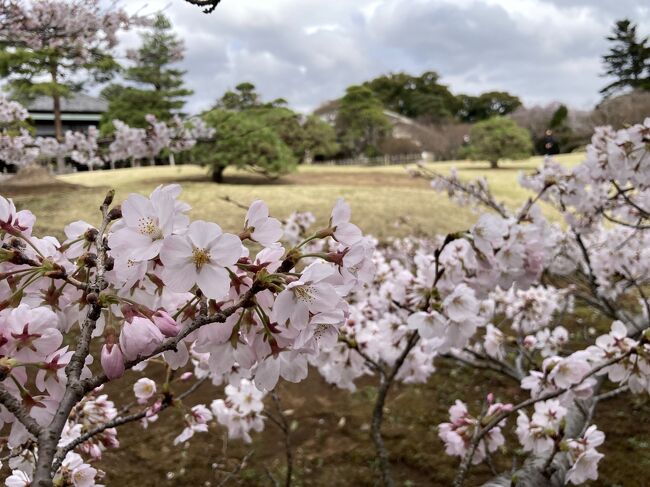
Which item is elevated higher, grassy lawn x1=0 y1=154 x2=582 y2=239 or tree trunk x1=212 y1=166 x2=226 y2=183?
tree trunk x1=212 y1=166 x2=226 y2=183

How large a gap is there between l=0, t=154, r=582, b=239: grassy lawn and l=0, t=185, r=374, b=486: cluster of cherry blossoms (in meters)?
4.06

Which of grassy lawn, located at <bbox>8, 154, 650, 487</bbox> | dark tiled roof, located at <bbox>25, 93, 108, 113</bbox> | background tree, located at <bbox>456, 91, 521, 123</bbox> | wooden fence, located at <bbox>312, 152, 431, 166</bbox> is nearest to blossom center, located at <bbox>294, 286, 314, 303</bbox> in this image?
grassy lawn, located at <bbox>8, 154, 650, 487</bbox>

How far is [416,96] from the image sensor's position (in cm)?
3453

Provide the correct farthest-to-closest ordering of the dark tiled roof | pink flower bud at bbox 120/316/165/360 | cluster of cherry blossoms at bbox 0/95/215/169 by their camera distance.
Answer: the dark tiled roof, cluster of cherry blossoms at bbox 0/95/215/169, pink flower bud at bbox 120/316/165/360

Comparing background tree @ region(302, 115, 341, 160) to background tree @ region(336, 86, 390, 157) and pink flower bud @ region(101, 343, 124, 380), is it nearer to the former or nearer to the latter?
background tree @ region(336, 86, 390, 157)

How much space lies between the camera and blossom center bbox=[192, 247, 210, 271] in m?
0.54

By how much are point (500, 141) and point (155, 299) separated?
69.6 feet

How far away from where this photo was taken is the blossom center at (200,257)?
0.54 meters

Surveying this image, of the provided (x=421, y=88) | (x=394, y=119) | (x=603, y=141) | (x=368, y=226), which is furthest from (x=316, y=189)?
(x=421, y=88)

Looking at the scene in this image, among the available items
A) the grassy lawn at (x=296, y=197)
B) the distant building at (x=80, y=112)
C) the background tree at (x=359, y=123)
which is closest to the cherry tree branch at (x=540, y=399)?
the grassy lawn at (x=296, y=197)

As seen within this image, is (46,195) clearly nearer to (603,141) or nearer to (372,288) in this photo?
(372,288)

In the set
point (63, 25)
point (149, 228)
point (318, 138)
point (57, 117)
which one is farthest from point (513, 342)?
point (318, 138)

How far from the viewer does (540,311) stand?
3.19m

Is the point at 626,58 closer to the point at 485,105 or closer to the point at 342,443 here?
the point at 485,105
